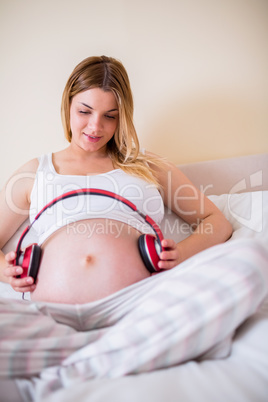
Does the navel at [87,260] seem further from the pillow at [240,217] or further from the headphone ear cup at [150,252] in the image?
the pillow at [240,217]

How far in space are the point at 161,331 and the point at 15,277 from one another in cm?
45

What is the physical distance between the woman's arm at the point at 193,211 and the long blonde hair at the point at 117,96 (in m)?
0.06

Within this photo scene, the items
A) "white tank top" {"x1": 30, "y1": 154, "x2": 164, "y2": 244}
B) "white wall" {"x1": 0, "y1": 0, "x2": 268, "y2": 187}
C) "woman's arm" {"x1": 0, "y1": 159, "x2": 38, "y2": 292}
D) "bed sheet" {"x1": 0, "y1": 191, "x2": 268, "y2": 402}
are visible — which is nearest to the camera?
"bed sheet" {"x1": 0, "y1": 191, "x2": 268, "y2": 402}

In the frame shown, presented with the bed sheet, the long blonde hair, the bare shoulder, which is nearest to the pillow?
the long blonde hair

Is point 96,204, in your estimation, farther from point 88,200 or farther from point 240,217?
point 240,217

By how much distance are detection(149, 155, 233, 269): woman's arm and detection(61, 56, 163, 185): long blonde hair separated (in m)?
0.06

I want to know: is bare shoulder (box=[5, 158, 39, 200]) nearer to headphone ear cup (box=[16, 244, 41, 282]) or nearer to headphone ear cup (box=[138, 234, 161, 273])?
headphone ear cup (box=[16, 244, 41, 282])

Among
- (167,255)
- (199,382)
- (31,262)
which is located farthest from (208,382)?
(31,262)

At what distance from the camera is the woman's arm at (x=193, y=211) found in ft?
2.88

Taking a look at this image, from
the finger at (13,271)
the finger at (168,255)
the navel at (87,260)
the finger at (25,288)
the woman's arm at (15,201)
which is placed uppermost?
the woman's arm at (15,201)

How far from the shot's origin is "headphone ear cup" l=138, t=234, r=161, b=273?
697 mm

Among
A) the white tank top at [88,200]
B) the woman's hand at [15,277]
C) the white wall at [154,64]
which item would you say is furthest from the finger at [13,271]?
the white wall at [154,64]

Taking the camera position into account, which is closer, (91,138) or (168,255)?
(168,255)

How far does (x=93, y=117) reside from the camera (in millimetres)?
900
